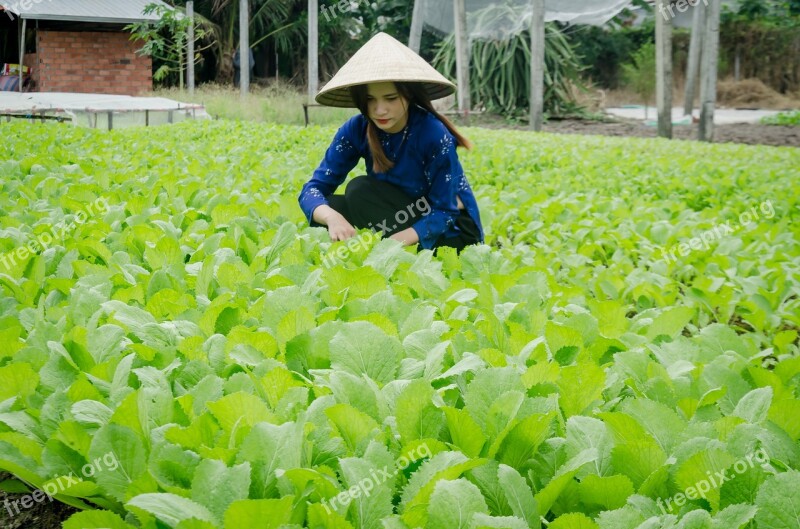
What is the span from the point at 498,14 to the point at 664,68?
11.3m

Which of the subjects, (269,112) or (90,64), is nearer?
(269,112)

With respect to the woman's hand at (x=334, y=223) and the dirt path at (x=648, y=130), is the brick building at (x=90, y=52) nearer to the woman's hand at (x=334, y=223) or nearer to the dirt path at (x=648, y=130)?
the dirt path at (x=648, y=130)

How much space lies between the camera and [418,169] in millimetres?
4031

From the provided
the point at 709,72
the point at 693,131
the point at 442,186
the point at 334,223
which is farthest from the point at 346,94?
the point at 693,131

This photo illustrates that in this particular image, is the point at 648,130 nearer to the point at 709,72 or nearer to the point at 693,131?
the point at 693,131

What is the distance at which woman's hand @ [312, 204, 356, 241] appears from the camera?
3.54 meters

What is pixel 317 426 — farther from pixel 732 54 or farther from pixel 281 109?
pixel 732 54

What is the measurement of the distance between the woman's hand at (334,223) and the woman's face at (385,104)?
483 mm

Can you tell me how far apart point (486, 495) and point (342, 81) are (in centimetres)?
267

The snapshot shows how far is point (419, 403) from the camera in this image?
1.35 m

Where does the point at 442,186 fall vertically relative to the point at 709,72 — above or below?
below

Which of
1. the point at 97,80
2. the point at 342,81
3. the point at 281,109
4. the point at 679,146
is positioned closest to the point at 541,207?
the point at 342,81

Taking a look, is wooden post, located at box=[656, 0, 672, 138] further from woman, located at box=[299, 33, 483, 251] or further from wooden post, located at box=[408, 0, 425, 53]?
woman, located at box=[299, 33, 483, 251]

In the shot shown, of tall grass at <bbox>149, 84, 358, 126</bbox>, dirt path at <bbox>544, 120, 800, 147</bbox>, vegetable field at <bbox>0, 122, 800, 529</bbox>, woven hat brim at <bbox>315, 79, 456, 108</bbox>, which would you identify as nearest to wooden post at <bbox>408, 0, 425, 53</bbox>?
tall grass at <bbox>149, 84, 358, 126</bbox>
